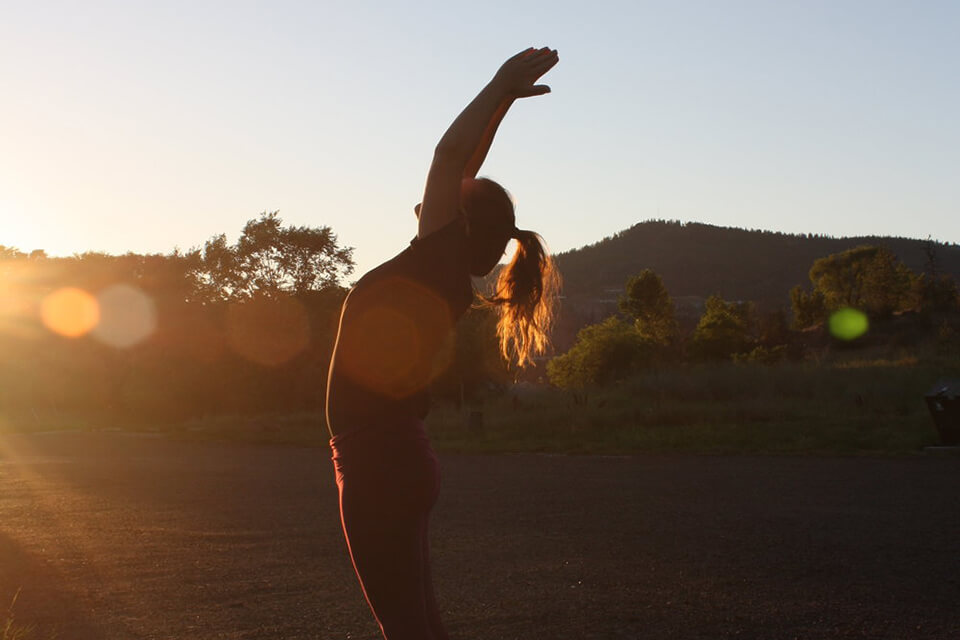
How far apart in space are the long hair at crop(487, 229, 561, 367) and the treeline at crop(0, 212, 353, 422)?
37329mm

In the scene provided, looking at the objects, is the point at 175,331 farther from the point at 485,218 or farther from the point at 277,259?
the point at 485,218

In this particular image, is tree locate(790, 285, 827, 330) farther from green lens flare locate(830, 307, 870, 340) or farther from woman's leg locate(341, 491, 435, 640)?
woman's leg locate(341, 491, 435, 640)

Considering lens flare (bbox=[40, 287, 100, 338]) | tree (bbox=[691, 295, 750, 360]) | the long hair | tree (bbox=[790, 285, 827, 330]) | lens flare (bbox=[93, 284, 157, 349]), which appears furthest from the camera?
tree (bbox=[790, 285, 827, 330])

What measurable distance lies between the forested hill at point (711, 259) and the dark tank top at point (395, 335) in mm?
123346

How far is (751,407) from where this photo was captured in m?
22.1

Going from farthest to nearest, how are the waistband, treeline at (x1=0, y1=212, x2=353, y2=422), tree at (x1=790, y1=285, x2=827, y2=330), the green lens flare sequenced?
tree at (x1=790, y1=285, x2=827, y2=330) < the green lens flare < treeline at (x1=0, y1=212, x2=353, y2=422) < the waistband

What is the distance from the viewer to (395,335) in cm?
215

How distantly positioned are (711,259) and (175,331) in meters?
105

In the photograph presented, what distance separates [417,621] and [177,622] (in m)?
3.91

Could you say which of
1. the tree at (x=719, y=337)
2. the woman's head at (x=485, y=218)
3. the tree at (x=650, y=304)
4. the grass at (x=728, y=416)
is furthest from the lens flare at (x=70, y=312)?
the woman's head at (x=485, y=218)

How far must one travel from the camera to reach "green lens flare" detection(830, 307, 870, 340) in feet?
204

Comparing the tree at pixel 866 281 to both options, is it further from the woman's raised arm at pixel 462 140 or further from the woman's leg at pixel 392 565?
the woman's leg at pixel 392 565

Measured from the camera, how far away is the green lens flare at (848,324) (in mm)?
62062

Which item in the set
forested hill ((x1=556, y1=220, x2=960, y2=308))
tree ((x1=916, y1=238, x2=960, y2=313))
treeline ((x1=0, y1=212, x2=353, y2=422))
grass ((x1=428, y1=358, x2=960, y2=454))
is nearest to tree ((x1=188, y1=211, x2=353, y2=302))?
treeline ((x1=0, y1=212, x2=353, y2=422))
